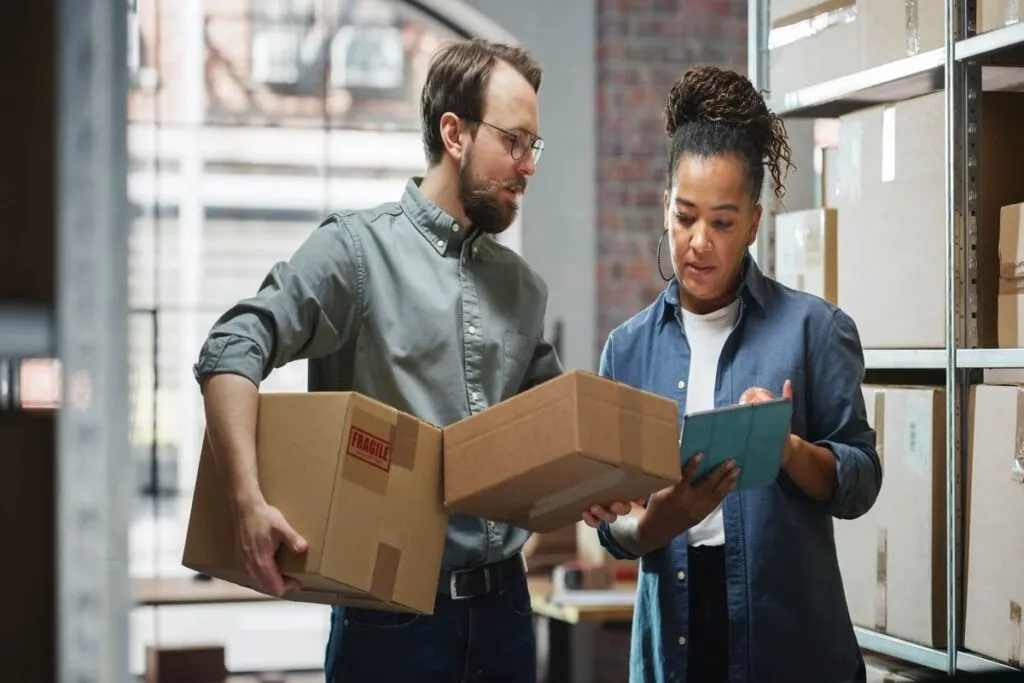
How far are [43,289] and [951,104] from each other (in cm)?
173

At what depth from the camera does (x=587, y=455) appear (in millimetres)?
1290

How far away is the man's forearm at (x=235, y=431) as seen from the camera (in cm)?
132

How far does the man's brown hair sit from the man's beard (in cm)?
8

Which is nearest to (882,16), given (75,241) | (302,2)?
(75,241)

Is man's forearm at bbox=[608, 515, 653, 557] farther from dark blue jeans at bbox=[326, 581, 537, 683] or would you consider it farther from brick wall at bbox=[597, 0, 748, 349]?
brick wall at bbox=[597, 0, 748, 349]

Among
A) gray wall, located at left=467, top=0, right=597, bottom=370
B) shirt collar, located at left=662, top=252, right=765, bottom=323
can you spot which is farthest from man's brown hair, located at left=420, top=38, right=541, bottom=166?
gray wall, located at left=467, top=0, right=597, bottom=370

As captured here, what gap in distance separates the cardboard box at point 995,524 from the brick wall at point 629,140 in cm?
316

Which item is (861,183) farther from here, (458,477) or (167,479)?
(167,479)

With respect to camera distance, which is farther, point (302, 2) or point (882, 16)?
point (302, 2)

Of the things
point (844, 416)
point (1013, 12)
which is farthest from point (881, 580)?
point (1013, 12)

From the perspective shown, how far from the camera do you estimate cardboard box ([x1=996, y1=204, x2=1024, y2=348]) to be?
1.92 metres

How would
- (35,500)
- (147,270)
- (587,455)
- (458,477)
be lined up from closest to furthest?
(35,500) → (587,455) → (458,477) → (147,270)

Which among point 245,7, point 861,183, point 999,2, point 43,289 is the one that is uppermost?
point 245,7

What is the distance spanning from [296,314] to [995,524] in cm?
119
